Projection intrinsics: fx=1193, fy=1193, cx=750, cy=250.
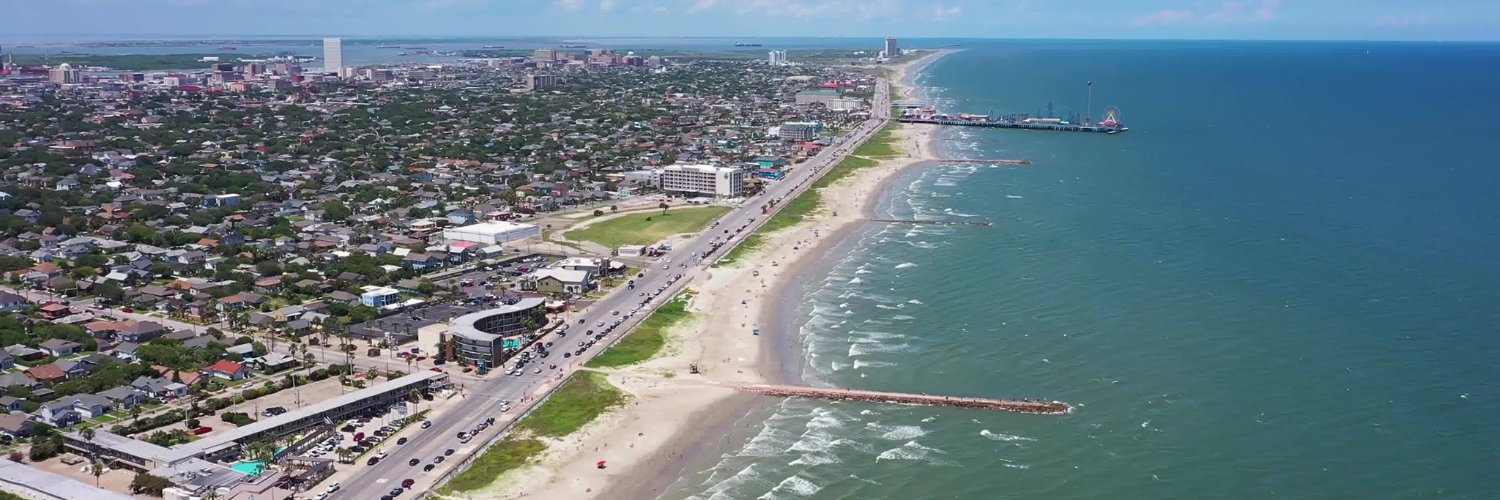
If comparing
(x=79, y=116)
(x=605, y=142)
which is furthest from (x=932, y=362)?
(x=79, y=116)

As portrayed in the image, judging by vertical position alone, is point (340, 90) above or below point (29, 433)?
above

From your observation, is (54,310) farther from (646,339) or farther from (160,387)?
(646,339)

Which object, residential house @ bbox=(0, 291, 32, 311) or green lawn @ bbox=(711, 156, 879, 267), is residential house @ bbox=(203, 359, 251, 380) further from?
green lawn @ bbox=(711, 156, 879, 267)

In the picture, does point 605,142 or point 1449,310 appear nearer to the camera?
point 1449,310

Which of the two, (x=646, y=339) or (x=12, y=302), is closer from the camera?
(x=646, y=339)

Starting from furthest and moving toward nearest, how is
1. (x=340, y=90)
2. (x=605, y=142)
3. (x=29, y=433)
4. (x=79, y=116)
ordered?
(x=340, y=90), (x=79, y=116), (x=605, y=142), (x=29, y=433)

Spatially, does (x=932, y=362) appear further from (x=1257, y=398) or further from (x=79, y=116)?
(x=79, y=116)


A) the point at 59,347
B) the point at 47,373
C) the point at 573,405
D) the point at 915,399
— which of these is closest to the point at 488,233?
the point at 59,347
